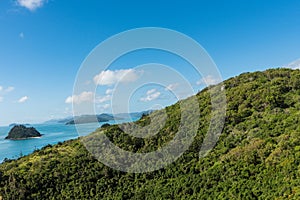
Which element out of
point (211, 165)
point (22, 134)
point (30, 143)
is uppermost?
point (22, 134)

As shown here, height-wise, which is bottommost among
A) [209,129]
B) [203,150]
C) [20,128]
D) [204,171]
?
[204,171]

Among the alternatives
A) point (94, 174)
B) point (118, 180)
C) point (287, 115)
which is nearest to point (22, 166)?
point (94, 174)

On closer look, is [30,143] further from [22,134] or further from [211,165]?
[211,165]

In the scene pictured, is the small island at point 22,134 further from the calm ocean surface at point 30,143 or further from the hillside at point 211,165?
the hillside at point 211,165

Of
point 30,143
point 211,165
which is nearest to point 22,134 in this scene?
point 30,143

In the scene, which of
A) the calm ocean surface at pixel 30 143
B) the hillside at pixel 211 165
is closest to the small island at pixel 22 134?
the calm ocean surface at pixel 30 143

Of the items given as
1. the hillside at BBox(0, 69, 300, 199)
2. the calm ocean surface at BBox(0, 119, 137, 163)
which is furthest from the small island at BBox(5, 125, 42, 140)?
the hillside at BBox(0, 69, 300, 199)

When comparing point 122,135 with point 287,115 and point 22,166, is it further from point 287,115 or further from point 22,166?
point 287,115

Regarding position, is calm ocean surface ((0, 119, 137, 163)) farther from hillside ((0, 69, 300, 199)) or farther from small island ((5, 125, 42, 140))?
hillside ((0, 69, 300, 199))
